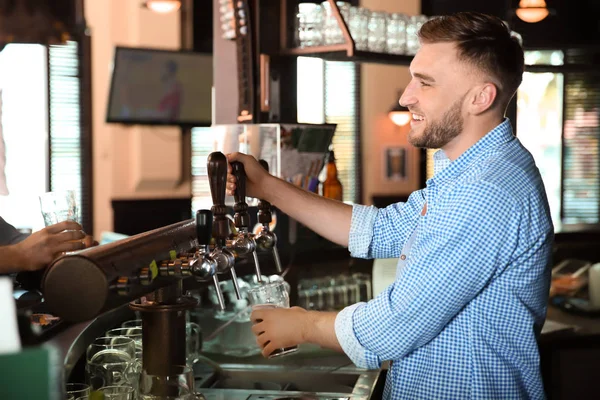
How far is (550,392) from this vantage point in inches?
139

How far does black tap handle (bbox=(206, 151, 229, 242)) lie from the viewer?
1.61 metres

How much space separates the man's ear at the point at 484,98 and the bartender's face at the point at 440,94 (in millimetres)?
26

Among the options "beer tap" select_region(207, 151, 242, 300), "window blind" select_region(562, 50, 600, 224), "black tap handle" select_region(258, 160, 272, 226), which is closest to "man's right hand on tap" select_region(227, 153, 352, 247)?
"black tap handle" select_region(258, 160, 272, 226)

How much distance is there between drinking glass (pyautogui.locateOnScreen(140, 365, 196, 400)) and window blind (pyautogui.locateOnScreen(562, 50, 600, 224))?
8.95 m

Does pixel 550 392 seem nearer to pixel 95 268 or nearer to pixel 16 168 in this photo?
pixel 95 268

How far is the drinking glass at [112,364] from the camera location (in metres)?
1.82

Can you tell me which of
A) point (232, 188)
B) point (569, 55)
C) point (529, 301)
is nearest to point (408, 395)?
point (529, 301)

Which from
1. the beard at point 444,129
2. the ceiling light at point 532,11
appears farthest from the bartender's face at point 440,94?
the ceiling light at point 532,11

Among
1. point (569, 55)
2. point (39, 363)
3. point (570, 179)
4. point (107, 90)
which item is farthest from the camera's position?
point (570, 179)

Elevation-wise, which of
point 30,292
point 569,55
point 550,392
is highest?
point 569,55

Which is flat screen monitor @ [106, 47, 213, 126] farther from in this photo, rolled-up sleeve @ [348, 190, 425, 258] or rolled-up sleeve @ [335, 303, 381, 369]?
rolled-up sleeve @ [335, 303, 381, 369]

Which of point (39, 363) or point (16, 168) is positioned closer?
point (39, 363)

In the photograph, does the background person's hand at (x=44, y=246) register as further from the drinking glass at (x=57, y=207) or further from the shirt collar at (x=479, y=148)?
the shirt collar at (x=479, y=148)

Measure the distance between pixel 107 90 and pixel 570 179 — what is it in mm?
5668
